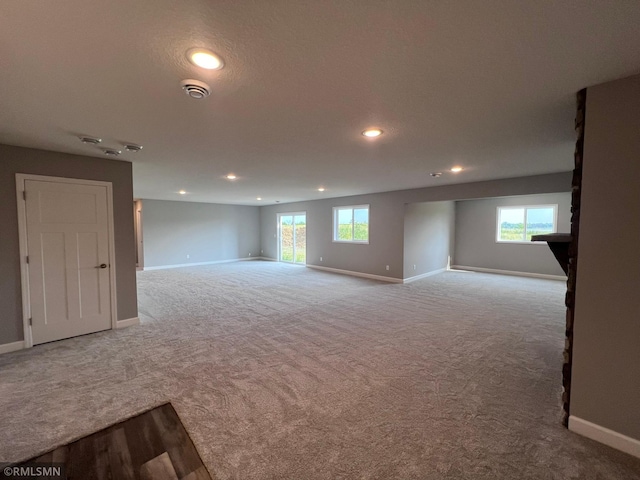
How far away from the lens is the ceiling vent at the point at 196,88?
66.3 inches

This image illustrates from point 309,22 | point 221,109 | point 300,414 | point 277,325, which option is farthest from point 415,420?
point 221,109

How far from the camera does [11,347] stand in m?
3.09

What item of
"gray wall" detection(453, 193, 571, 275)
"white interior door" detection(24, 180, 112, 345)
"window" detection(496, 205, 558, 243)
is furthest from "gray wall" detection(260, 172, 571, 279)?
"white interior door" detection(24, 180, 112, 345)

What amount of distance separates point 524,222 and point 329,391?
817 centimetres

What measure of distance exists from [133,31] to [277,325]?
3428 millimetres

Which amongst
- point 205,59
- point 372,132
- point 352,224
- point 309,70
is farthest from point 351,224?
point 205,59

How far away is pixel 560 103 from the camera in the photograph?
2027 millimetres

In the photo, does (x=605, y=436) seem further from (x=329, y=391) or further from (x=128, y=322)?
(x=128, y=322)

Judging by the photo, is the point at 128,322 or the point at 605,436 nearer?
the point at 605,436

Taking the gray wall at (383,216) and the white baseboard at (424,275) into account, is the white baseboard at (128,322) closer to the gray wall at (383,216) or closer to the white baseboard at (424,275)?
the gray wall at (383,216)

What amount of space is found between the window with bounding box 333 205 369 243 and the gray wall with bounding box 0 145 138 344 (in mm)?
5601

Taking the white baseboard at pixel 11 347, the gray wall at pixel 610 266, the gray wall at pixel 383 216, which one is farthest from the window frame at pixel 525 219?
the white baseboard at pixel 11 347

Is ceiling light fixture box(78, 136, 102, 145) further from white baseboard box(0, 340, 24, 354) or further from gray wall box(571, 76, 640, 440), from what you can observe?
gray wall box(571, 76, 640, 440)

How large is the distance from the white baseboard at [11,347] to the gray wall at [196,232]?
6.02 meters
